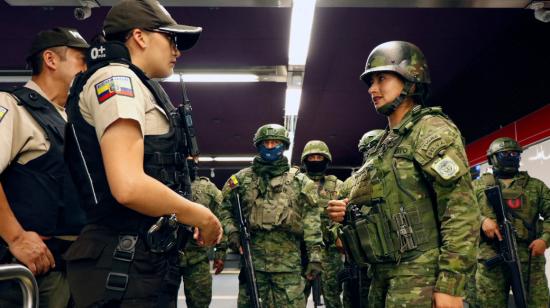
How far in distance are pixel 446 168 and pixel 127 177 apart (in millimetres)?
1365

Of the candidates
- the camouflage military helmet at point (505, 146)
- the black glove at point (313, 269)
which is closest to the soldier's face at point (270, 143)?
the black glove at point (313, 269)

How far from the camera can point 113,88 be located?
1445 millimetres

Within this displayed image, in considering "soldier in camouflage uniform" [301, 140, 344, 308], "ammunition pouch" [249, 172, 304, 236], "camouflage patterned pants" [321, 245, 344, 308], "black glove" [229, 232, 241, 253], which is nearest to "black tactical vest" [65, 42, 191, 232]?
"ammunition pouch" [249, 172, 304, 236]

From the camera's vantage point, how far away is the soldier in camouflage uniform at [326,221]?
547 centimetres

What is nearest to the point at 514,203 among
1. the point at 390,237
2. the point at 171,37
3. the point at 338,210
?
the point at 338,210

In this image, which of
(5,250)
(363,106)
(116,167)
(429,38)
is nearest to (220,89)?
(363,106)

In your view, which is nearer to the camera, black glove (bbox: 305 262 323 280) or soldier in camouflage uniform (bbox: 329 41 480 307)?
soldier in camouflage uniform (bbox: 329 41 480 307)

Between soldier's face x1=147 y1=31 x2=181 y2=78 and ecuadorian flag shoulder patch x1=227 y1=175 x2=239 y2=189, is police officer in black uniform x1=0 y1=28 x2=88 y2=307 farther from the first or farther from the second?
ecuadorian flag shoulder patch x1=227 y1=175 x2=239 y2=189

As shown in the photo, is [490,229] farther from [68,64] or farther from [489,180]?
[68,64]

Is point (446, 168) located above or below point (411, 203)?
above

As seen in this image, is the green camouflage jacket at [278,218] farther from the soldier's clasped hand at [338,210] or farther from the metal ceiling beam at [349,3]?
the metal ceiling beam at [349,3]

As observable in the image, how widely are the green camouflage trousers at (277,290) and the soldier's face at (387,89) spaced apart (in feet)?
6.93

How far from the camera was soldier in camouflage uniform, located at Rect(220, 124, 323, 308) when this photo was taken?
158 inches

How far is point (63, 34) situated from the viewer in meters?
2.41
